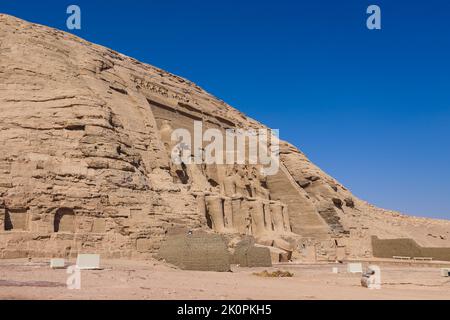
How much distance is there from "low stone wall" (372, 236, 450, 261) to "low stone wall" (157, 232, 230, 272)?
17.3 m

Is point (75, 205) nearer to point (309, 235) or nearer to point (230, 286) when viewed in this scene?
point (230, 286)

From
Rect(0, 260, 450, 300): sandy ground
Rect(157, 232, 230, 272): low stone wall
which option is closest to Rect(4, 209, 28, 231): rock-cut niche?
Rect(0, 260, 450, 300): sandy ground

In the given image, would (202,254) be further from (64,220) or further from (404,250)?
(404,250)

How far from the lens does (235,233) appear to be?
90.5ft

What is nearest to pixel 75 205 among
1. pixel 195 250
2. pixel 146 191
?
pixel 146 191

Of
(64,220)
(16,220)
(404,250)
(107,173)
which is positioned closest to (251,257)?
(107,173)

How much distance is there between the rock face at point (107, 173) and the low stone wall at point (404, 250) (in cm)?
66

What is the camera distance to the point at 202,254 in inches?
664

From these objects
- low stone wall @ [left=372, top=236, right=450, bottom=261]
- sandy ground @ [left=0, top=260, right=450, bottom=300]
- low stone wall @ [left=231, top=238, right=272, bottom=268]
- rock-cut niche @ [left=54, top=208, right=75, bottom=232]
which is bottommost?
low stone wall @ [left=372, top=236, right=450, bottom=261]

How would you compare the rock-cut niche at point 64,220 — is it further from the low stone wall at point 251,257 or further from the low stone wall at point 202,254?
the low stone wall at point 251,257

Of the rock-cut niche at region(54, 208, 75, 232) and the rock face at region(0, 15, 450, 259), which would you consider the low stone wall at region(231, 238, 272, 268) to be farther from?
the rock-cut niche at region(54, 208, 75, 232)

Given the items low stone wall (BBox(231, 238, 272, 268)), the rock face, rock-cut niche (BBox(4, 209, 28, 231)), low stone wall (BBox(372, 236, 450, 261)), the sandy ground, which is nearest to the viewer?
the sandy ground

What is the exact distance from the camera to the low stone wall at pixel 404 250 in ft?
97.1

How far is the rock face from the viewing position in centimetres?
1656
